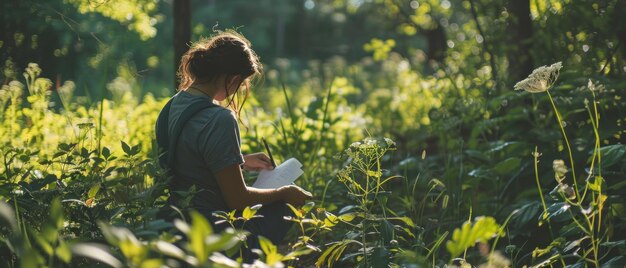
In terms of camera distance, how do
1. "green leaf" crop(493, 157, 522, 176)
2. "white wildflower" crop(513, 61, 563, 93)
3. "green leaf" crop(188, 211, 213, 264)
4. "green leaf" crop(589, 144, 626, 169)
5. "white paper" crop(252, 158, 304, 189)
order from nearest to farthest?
"green leaf" crop(188, 211, 213, 264) < "white wildflower" crop(513, 61, 563, 93) < "green leaf" crop(589, 144, 626, 169) < "white paper" crop(252, 158, 304, 189) < "green leaf" crop(493, 157, 522, 176)

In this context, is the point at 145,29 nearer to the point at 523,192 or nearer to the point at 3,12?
the point at 3,12

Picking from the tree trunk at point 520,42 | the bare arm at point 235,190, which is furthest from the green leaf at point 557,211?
the tree trunk at point 520,42

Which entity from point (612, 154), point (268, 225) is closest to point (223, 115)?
point (268, 225)

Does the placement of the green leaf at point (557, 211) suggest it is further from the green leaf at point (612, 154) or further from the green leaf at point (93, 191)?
the green leaf at point (93, 191)

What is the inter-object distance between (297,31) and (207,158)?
33.2 metres

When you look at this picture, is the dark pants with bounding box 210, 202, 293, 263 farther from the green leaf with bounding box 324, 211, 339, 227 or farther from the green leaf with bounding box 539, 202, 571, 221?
the green leaf with bounding box 539, 202, 571, 221

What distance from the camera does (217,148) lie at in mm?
2580

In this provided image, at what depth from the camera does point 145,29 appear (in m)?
5.01

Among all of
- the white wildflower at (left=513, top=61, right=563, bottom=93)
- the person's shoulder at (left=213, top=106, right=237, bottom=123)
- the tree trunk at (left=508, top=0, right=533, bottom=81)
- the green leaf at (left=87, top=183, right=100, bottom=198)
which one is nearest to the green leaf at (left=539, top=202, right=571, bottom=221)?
the white wildflower at (left=513, top=61, right=563, bottom=93)

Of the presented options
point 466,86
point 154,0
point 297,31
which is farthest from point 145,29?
point 297,31

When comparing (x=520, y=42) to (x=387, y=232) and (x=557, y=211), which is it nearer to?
(x=557, y=211)

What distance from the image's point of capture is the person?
261 cm

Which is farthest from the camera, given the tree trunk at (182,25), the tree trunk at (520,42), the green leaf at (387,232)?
the tree trunk at (520,42)

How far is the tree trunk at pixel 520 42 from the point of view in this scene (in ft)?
15.7
